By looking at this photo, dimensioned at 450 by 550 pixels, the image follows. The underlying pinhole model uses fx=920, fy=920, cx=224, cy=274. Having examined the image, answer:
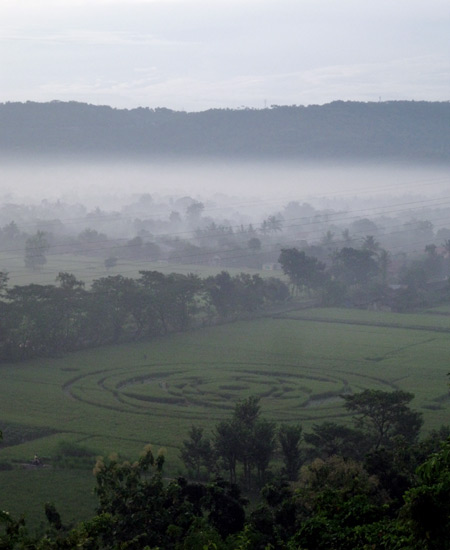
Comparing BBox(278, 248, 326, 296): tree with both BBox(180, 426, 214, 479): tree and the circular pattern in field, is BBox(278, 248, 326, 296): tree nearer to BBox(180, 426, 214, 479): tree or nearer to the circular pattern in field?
the circular pattern in field

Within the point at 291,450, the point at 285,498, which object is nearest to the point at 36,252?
the point at 291,450

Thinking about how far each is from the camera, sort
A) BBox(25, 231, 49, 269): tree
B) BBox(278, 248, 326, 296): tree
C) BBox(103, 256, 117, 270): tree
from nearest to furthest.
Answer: BBox(278, 248, 326, 296): tree < BBox(103, 256, 117, 270): tree < BBox(25, 231, 49, 269): tree

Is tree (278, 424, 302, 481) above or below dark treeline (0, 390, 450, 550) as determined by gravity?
below

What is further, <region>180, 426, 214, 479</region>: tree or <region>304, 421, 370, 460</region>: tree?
<region>180, 426, 214, 479</region>: tree

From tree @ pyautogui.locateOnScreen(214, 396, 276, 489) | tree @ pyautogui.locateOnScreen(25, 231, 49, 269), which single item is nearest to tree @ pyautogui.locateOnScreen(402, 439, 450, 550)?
tree @ pyautogui.locateOnScreen(214, 396, 276, 489)

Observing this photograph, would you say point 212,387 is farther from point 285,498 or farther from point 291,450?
point 285,498

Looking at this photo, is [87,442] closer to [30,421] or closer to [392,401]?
[30,421]
